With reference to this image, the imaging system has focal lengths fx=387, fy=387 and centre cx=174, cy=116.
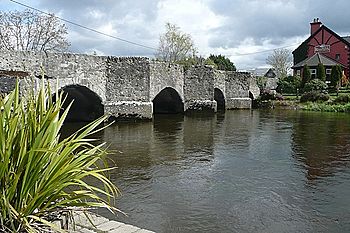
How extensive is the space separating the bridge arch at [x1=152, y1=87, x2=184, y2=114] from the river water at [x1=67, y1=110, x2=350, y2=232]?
32.1 ft

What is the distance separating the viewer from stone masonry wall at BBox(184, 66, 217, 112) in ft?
75.1

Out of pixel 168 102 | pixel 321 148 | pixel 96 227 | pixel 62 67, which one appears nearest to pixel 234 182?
pixel 96 227

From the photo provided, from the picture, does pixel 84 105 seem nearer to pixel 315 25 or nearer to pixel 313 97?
pixel 313 97

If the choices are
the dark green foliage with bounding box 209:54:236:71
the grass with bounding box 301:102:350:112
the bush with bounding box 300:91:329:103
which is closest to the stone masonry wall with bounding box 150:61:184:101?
the grass with bounding box 301:102:350:112

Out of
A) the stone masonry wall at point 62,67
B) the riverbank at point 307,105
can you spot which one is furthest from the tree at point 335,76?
the stone masonry wall at point 62,67

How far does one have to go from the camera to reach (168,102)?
23.9 metres

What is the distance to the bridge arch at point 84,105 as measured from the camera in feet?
54.9

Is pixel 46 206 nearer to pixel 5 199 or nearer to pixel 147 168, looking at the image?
pixel 5 199

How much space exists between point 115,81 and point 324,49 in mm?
30336

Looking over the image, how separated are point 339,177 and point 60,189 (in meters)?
5.98

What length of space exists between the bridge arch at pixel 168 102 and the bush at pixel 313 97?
35.8ft

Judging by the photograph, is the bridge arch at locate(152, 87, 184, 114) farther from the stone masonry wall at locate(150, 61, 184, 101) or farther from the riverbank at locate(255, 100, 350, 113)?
the riverbank at locate(255, 100, 350, 113)

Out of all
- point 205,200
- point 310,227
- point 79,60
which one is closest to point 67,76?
point 79,60

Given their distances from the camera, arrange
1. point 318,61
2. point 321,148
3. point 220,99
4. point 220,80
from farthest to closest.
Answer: point 318,61 → point 220,99 → point 220,80 → point 321,148
